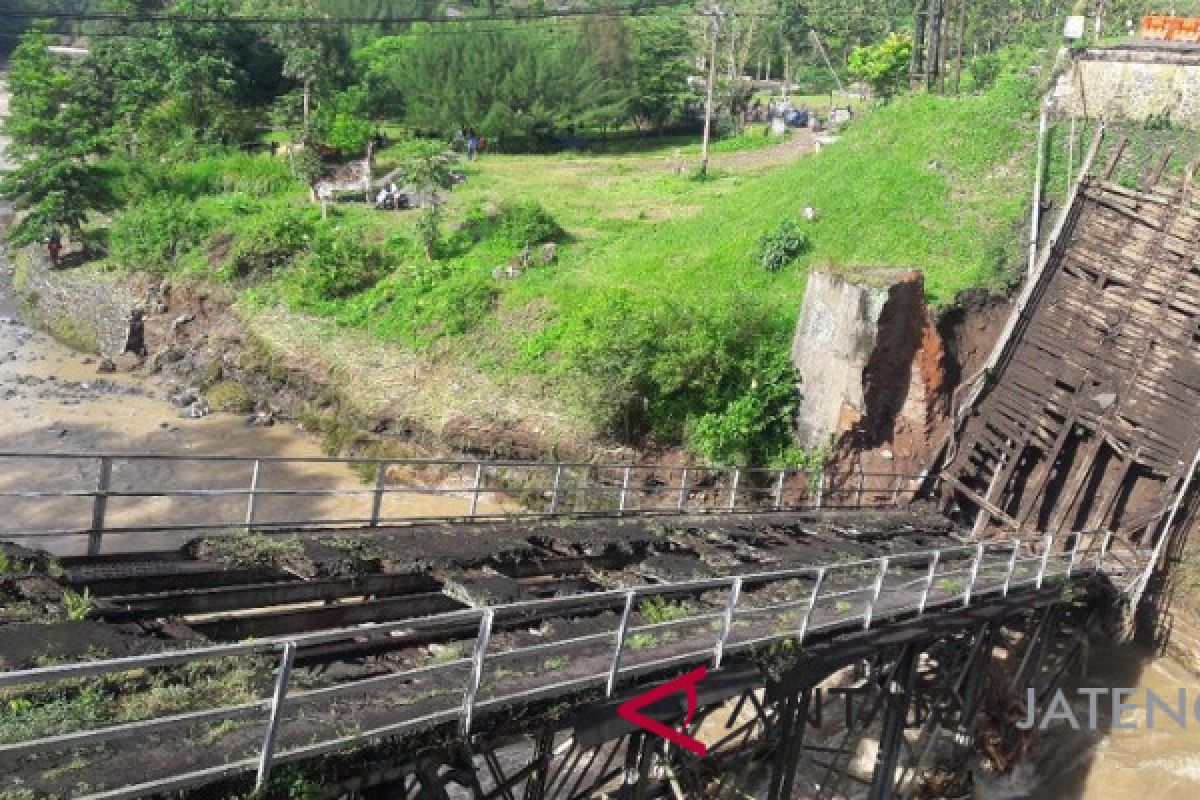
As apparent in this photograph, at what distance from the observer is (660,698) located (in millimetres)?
9234

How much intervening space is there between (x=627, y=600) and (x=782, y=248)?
21262 millimetres

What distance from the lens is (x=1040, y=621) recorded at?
640 inches

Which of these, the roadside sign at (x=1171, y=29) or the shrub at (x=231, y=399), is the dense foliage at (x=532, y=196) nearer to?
the shrub at (x=231, y=399)

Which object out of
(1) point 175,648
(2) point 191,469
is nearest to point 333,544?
(1) point 175,648

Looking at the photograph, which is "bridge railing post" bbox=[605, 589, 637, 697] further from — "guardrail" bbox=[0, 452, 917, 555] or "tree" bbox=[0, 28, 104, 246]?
"tree" bbox=[0, 28, 104, 246]

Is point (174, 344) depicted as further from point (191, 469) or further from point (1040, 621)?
point (1040, 621)

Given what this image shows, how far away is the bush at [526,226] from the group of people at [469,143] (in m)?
17.9

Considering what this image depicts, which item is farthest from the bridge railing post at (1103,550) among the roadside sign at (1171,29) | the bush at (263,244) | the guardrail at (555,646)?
the bush at (263,244)

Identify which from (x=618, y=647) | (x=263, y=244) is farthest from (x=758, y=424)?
(x=263, y=244)

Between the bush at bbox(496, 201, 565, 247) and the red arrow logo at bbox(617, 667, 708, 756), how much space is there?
2698cm

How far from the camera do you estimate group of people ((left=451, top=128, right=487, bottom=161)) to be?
5388cm

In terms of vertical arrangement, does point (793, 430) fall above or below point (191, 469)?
above

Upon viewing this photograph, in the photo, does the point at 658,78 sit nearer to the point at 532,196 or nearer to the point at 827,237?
the point at 532,196

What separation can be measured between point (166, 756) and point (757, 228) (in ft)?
86.9
